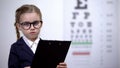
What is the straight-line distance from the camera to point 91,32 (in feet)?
5.95

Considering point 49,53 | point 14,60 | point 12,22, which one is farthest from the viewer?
point 12,22

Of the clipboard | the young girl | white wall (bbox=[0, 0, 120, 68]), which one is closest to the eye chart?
white wall (bbox=[0, 0, 120, 68])

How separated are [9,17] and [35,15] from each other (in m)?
0.67

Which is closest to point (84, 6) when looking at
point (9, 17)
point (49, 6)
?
point (49, 6)

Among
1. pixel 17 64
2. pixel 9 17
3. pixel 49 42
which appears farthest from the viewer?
pixel 9 17

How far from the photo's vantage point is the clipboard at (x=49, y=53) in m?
0.94

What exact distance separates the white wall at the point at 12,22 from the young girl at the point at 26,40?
58 cm

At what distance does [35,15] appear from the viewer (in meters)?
1.17

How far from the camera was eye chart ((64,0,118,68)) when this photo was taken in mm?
1785

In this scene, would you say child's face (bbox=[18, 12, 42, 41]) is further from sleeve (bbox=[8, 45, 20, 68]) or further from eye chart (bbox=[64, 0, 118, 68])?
eye chart (bbox=[64, 0, 118, 68])

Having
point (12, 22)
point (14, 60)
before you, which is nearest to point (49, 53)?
point (14, 60)

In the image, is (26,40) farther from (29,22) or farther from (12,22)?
(12,22)

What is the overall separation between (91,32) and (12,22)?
0.64m

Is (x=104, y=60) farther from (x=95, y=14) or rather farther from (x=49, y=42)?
(x=49, y=42)
